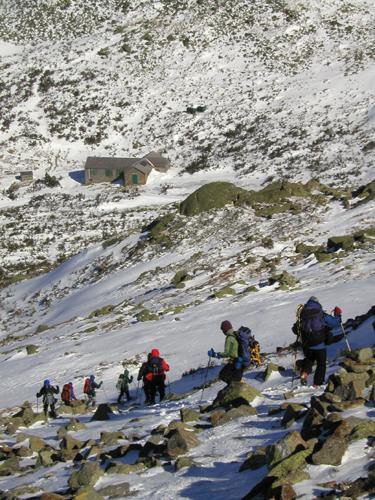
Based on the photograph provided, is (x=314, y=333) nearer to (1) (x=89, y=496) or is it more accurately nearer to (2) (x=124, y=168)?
(1) (x=89, y=496)

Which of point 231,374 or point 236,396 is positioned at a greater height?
point 231,374

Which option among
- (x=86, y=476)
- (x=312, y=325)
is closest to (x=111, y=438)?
(x=86, y=476)

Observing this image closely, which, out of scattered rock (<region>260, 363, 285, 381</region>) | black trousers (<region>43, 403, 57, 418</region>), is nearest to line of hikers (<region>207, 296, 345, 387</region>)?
scattered rock (<region>260, 363, 285, 381</region>)

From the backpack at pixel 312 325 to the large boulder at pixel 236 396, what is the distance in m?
1.23

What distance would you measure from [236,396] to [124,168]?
1953 inches

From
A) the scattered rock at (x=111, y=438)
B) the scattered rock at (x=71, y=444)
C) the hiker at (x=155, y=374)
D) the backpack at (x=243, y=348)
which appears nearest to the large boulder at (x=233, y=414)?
the scattered rock at (x=111, y=438)

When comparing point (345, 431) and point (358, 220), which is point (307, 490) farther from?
point (358, 220)

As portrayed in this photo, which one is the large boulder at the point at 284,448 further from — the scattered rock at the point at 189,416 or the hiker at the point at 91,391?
the hiker at the point at 91,391

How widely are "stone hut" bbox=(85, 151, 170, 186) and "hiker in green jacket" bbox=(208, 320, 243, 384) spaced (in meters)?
46.7

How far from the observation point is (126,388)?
17969 millimetres

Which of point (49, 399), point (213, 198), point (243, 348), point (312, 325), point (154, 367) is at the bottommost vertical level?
point (49, 399)

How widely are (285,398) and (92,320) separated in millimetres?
18810

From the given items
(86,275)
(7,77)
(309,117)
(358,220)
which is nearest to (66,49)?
(7,77)

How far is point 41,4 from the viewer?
87.0 metres
